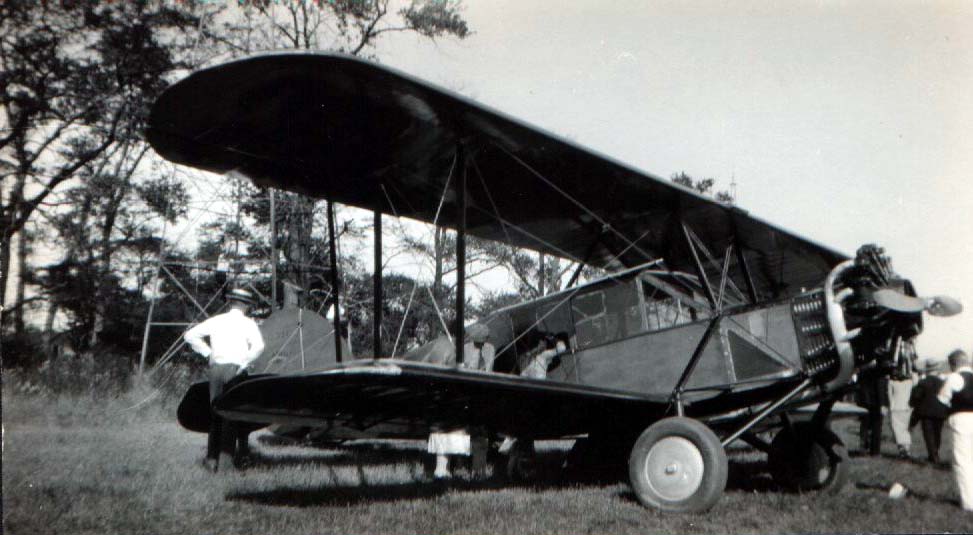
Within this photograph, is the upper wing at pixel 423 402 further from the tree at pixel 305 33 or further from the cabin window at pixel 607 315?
the tree at pixel 305 33

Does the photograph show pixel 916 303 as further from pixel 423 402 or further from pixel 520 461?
pixel 520 461

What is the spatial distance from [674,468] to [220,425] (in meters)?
4.08

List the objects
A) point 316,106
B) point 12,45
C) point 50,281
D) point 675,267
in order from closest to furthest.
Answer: point 316,106, point 675,267, point 12,45, point 50,281

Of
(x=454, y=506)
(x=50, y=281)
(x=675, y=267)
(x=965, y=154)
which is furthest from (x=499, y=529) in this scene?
(x=50, y=281)

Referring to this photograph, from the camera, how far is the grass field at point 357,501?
4.20m

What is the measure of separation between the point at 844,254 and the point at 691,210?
2356 mm

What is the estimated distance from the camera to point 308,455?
27.5ft

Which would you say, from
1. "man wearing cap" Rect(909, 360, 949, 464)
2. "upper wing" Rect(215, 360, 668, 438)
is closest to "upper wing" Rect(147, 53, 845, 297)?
"upper wing" Rect(215, 360, 668, 438)

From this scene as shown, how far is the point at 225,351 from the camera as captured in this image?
610 cm

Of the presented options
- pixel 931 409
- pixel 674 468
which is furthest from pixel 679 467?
pixel 931 409

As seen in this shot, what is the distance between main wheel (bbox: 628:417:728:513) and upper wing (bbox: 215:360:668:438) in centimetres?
45

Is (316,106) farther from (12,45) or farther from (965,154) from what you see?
(12,45)

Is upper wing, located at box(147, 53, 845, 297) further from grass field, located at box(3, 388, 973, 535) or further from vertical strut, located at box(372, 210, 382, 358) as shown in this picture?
grass field, located at box(3, 388, 973, 535)

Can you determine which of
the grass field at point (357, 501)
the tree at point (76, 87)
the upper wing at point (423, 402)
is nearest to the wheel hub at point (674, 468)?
the grass field at point (357, 501)
